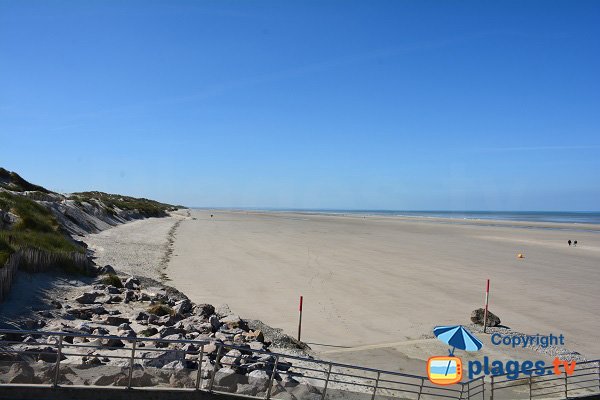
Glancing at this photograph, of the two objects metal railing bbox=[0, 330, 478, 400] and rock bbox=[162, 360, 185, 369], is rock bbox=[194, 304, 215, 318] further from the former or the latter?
rock bbox=[162, 360, 185, 369]

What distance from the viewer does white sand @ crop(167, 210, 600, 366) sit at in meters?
13.7

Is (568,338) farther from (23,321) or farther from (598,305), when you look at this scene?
(23,321)

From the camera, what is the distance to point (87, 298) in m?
12.7

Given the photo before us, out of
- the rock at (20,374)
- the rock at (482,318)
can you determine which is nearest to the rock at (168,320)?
the rock at (20,374)

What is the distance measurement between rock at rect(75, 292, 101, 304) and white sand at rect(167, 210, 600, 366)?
3.92 m

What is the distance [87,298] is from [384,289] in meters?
11.1

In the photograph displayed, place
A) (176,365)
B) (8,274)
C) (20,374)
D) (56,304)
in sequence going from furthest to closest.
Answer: (56,304)
(8,274)
(176,365)
(20,374)

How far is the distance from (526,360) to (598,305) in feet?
27.5

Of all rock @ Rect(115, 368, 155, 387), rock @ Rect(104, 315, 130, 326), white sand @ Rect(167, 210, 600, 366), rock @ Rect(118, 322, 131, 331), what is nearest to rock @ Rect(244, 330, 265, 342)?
white sand @ Rect(167, 210, 600, 366)

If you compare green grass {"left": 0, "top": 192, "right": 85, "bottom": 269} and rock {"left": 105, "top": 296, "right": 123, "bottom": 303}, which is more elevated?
green grass {"left": 0, "top": 192, "right": 85, "bottom": 269}

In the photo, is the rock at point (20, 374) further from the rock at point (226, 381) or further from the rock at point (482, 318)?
the rock at point (482, 318)

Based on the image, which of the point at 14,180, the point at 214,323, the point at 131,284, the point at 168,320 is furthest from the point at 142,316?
the point at 14,180

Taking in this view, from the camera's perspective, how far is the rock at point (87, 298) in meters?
→ 12.5

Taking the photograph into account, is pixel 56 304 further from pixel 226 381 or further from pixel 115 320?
pixel 226 381
